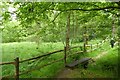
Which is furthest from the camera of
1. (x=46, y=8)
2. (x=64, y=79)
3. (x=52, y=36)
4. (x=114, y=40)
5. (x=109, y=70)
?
(x=52, y=36)

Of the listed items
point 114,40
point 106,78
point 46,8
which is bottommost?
point 106,78

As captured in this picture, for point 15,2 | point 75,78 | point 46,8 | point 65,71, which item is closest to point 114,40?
point 75,78

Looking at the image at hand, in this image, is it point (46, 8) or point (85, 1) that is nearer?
point (46, 8)

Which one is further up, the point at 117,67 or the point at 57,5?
the point at 57,5

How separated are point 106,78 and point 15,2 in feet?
17.9

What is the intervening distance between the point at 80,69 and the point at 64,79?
1.95 m

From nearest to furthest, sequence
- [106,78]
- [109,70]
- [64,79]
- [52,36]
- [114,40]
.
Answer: [114,40] < [64,79] < [106,78] < [109,70] < [52,36]

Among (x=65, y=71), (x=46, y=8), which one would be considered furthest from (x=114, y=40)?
(x=46, y=8)

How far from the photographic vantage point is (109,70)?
36.1ft

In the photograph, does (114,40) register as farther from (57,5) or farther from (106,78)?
(57,5)

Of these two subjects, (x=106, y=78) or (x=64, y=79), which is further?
(x=106, y=78)

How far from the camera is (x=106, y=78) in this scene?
9523mm

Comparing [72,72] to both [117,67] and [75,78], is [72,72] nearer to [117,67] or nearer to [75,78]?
[75,78]

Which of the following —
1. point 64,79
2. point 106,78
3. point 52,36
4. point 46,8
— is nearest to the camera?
point 64,79
